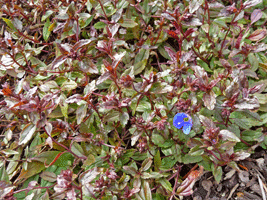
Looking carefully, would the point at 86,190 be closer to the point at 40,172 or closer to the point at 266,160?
the point at 40,172

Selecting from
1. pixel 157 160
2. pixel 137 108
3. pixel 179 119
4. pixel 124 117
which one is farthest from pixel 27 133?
pixel 179 119

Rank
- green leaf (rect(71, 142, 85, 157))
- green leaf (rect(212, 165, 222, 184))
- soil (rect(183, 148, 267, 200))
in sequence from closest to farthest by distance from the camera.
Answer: green leaf (rect(212, 165, 222, 184)) < soil (rect(183, 148, 267, 200)) < green leaf (rect(71, 142, 85, 157))

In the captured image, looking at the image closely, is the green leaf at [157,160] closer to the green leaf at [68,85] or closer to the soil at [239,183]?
the soil at [239,183]

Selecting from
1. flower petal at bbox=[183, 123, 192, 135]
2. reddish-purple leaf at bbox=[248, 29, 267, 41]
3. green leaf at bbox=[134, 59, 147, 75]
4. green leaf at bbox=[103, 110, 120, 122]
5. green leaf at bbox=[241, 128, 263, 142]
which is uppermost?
reddish-purple leaf at bbox=[248, 29, 267, 41]

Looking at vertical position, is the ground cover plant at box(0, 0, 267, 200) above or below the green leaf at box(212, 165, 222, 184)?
above

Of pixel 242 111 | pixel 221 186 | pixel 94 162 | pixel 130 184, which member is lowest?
pixel 221 186

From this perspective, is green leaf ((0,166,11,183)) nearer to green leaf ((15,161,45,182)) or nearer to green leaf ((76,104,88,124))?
green leaf ((15,161,45,182))

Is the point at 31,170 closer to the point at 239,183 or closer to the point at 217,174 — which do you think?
the point at 217,174

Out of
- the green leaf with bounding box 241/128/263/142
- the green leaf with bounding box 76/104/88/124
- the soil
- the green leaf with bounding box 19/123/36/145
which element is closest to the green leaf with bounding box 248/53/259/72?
the green leaf with bounding box 241/128/263/142

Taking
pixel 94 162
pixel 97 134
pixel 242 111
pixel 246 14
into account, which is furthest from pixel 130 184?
pixel 246 14
